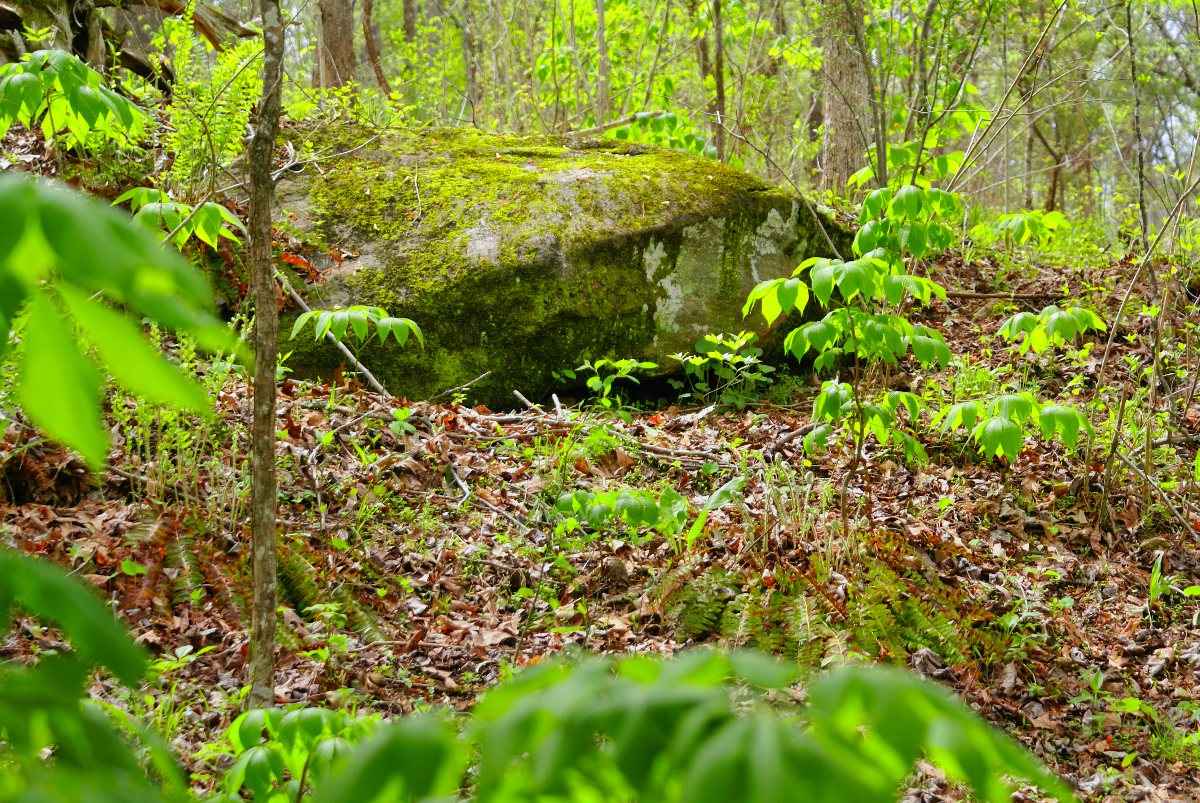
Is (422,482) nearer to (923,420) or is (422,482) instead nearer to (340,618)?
(340,618)

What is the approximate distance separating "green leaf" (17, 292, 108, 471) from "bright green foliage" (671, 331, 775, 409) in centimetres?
505

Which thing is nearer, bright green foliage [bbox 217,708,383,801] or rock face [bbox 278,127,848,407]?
bright green foliage [bbox 217,708,383,801]

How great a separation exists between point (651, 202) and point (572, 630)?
3.50 meters

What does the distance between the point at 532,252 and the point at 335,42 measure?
16.7ft

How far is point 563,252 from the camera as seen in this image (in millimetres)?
5586

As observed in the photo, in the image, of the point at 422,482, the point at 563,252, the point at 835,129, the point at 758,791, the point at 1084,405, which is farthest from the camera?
the point at 835,129

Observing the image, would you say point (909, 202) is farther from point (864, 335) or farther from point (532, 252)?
point (532, 252)

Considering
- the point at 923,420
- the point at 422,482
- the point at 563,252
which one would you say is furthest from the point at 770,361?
the point at 422,482

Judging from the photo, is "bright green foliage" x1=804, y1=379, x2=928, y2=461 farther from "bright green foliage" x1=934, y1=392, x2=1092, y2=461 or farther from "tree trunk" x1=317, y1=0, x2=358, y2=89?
"tree trunk" x1=317, y1=0, x2=358, y2=89

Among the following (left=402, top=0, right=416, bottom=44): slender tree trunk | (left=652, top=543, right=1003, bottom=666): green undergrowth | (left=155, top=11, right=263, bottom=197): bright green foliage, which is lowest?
(left=652, top=543, right=1003, bottom=666): green undergrowth

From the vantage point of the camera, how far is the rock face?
17.7 ft

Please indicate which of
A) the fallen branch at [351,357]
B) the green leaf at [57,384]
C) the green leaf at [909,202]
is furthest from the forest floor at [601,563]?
the green leaf at [57,384]

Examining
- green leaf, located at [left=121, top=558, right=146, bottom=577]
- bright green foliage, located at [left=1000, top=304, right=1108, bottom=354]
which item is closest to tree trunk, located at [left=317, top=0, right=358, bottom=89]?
green leaf, located at [left=121, top=558, right=146, bottom=577]

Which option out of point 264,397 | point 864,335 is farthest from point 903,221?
point 264,397
